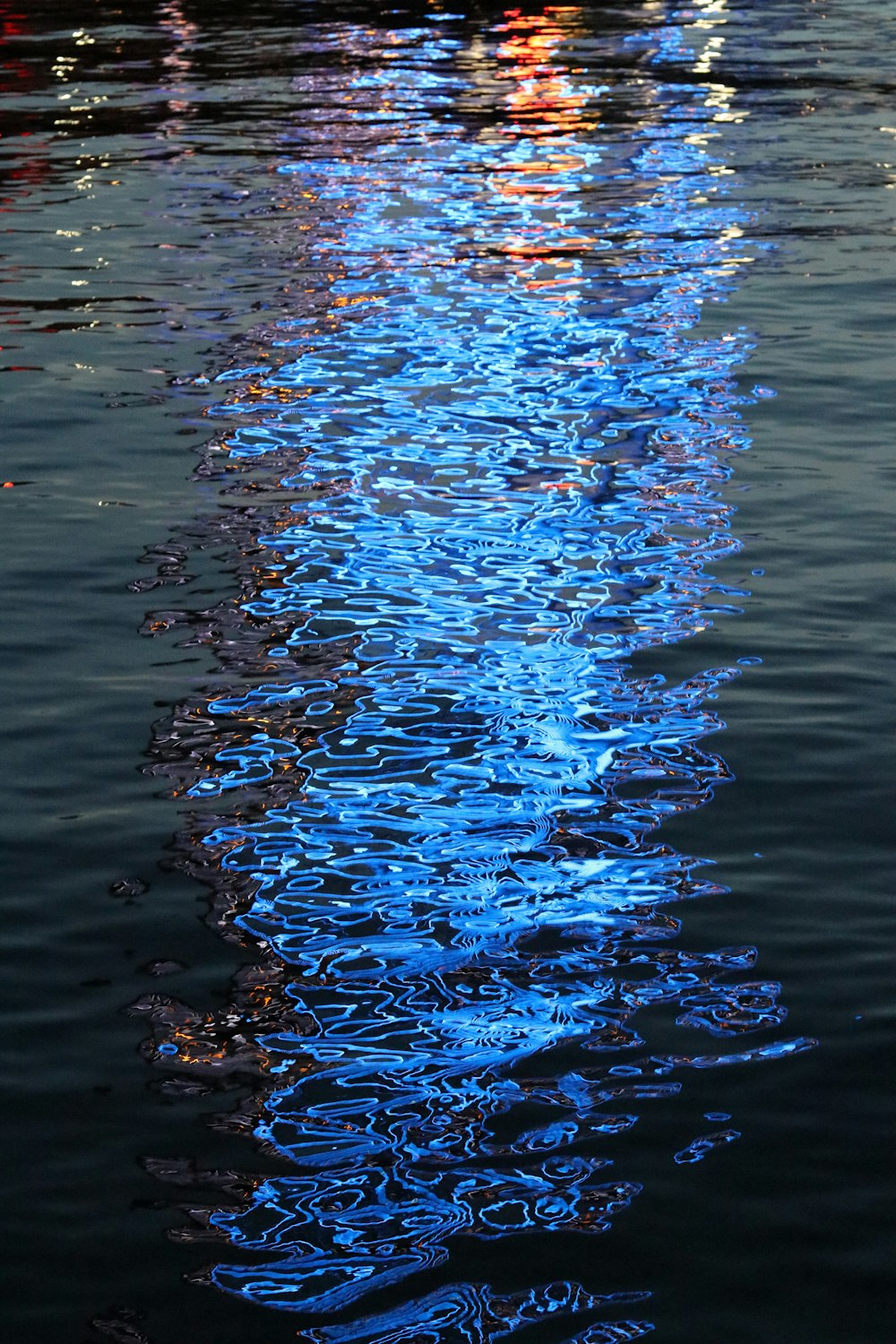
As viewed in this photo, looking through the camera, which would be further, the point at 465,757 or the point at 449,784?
the point at 465,757

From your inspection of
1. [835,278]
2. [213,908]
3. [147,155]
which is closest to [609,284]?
[835,278]

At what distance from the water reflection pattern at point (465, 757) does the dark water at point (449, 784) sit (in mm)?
23

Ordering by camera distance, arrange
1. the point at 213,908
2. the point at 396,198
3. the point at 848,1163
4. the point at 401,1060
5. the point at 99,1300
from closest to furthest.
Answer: the point at 99,1300, the point at 848,1163, the point at 401,1060, the point at 213,908, the point at 396,198

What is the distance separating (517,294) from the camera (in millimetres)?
15547

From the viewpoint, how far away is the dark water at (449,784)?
4.71m

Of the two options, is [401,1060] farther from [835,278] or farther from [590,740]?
[835,278]

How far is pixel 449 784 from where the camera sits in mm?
7348

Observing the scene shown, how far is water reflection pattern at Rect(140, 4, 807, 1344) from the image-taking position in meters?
4.94

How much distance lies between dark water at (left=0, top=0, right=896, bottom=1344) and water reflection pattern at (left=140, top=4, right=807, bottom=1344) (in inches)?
0.9

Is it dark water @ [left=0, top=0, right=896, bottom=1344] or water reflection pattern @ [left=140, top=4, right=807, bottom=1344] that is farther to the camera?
water reflection pattern @ [left=140, top=4, right=807, bottom=1344]

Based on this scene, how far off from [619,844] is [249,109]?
70.9ft

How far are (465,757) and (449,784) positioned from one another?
0.25 metres

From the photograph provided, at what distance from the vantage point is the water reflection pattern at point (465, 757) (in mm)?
4938

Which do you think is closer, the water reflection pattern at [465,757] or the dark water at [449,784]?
the dark water at [449,784]
